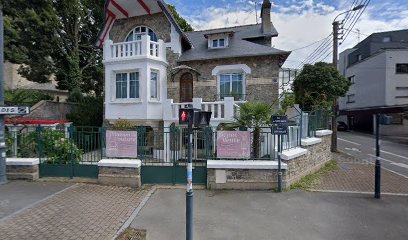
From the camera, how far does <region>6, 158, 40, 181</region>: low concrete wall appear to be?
7.64m

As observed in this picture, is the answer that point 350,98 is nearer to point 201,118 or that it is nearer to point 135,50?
point 135,50

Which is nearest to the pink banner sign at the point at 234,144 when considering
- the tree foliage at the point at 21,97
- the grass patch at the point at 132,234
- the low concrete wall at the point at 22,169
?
the grass patch at the point at 132,234

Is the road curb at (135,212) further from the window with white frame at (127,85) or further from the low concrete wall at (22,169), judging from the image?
the window with white frame at (127,85)

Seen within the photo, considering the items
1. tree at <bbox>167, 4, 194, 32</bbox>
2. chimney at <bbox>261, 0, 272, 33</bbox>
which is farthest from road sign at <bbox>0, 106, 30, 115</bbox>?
tree at <bbox>167, 4, 194, 32</bbox>

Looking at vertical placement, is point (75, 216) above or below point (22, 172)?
below

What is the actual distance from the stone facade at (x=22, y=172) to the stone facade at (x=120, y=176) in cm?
234

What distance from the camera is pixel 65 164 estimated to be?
7.75m

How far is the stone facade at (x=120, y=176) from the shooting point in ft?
23.5


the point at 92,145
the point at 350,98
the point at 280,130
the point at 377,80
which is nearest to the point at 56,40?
the point at 92,145

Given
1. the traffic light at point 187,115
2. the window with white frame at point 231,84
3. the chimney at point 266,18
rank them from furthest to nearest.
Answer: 1. the chimney at point 266,18
2. the window with white frame at point 231,84
3. the traffic light at point 187,115

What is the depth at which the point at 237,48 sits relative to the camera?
12242mm

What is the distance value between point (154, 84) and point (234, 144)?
21.7 feet

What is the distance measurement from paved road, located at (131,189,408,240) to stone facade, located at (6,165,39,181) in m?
4.35

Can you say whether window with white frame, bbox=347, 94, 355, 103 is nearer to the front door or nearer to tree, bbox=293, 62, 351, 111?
tree, bbox=293, 62, 351, 111
